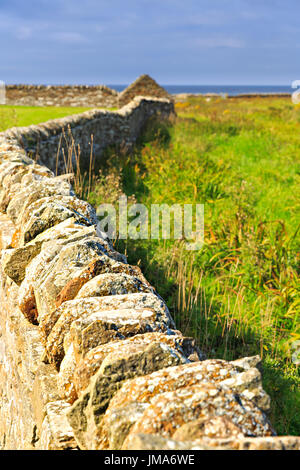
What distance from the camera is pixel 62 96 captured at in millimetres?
21922

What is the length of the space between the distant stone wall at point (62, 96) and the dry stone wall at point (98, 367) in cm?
2016

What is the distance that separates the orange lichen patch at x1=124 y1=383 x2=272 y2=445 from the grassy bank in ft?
6.49

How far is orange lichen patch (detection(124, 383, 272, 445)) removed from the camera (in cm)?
127

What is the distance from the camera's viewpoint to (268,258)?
221 inches

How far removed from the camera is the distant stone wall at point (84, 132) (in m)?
6.79

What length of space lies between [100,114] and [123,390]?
9883 millimetres

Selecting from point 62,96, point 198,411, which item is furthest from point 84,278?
point 62,96

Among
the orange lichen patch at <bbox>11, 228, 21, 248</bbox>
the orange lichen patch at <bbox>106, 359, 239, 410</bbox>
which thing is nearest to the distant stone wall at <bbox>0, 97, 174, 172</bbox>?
the orange lichen patch at <bbox>11, 228, 21, 248</bbox>

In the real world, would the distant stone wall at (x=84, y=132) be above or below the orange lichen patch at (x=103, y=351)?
above

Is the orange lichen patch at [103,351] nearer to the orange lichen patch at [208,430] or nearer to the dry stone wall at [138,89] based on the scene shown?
the orange lichen patch at [208,430]

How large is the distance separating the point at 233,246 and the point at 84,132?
4866 millimetres

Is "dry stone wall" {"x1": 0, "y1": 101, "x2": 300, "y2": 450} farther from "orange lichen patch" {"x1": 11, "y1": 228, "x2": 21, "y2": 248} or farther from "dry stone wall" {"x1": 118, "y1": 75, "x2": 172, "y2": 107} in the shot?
"dry stone wall" {"x1": 118, "y1": 75, "x2": 172, "y2": 107}

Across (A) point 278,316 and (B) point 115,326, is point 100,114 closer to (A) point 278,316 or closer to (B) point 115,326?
(A) point 278,316

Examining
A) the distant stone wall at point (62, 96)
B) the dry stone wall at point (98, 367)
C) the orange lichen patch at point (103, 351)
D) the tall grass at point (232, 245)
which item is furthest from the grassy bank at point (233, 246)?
the distant stone wall at point (62, 96)
